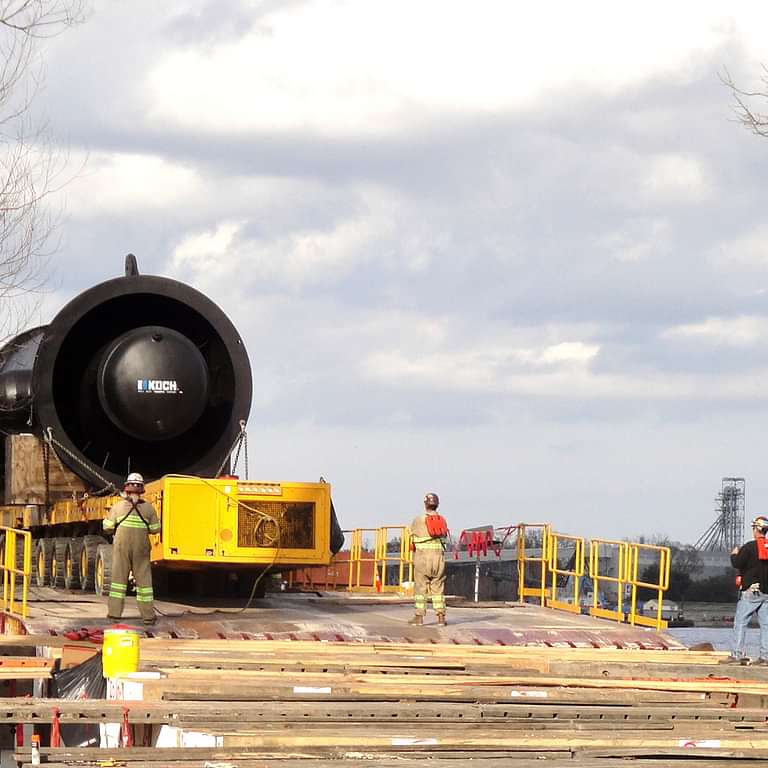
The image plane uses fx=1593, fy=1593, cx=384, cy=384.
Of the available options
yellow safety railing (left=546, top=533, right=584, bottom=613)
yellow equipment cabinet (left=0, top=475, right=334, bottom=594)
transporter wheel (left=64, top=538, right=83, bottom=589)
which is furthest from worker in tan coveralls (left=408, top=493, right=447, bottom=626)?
transporter wheel (left=64, top=538, right=83, bottom=589)

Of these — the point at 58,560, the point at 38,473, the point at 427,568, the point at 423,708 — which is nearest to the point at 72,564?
the point at 58,560

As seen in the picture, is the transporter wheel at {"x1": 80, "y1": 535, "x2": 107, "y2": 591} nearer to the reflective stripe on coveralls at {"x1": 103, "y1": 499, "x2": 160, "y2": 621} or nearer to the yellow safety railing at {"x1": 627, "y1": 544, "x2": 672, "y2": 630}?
the reflective stripe on coveralls at {"x1": 103, "y1": 499, "x2": 160, "y2": 621}

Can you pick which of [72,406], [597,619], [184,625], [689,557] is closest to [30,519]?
[72,406]

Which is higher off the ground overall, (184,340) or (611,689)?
(184,340)

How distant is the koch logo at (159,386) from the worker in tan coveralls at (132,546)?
3.07m

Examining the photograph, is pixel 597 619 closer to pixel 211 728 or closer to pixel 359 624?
pixel 359 624

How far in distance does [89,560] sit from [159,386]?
8.62 ft

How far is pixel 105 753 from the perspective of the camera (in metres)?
10.4

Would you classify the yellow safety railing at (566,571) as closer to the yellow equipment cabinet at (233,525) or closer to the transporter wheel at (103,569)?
the yellow equipment cabinet at (233,525)

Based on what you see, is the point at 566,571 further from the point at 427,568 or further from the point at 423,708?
the point at 423,708

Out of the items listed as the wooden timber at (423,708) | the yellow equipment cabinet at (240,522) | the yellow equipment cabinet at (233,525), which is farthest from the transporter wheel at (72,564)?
the wooden timber at (423,708)

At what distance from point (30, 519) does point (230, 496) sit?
5107 mm

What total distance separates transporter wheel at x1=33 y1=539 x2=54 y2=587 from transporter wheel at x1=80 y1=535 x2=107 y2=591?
166 cm

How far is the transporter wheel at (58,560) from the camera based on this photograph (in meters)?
23.4
